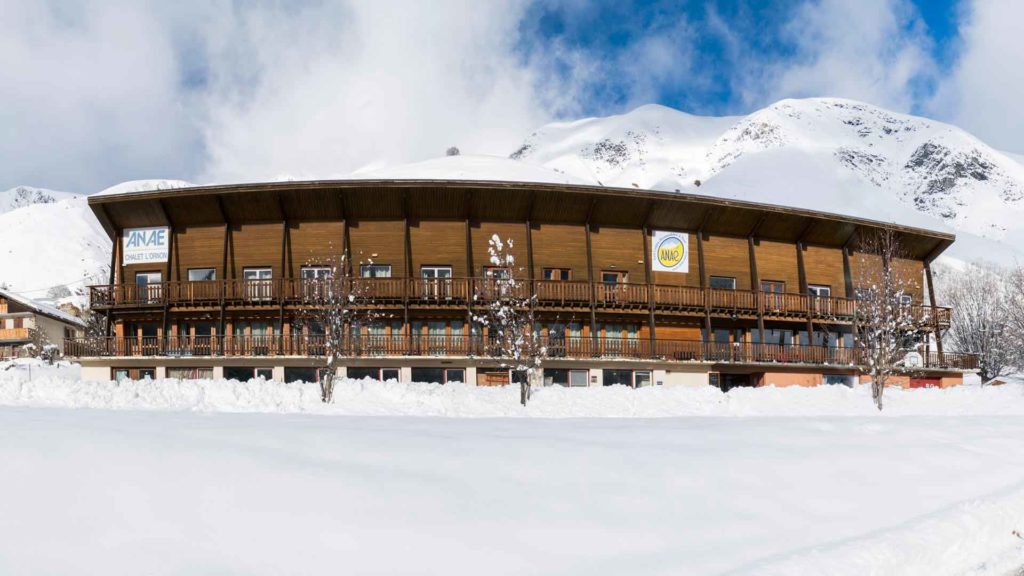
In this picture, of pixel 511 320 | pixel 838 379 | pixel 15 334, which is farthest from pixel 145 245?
pixel 15 334

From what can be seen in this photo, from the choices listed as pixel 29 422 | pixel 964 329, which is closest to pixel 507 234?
pixel 29 422

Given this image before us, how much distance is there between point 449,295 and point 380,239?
496 centimetres

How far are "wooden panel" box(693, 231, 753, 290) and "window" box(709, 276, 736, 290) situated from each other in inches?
6.6

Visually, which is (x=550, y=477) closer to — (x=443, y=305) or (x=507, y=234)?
(x=443, y=305)

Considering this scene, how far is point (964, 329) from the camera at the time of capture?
2564 inches

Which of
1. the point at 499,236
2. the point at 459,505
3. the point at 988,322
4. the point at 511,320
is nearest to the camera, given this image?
the point at 459,505

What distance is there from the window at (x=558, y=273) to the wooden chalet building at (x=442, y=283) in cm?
6

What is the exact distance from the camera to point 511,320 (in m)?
29.1

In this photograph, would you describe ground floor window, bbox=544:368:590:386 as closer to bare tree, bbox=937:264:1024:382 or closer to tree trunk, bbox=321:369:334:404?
tree trunk, bbox=321:369:334:404

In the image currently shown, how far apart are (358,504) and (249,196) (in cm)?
2806

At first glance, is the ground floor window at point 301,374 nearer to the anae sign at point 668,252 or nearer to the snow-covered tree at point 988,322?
the anae sign at point 668,252

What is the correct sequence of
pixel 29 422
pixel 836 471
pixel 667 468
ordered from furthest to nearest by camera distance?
pixel 836 471 < pixel 667 468 < pixel 29 422

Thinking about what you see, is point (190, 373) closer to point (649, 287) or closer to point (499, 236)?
point (499, 236)

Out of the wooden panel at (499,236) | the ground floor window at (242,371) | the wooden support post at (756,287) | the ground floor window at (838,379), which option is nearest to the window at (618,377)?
the wooden panel at (499,236)
